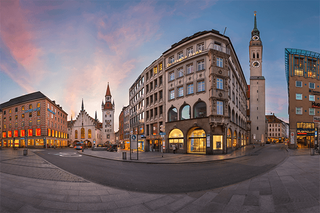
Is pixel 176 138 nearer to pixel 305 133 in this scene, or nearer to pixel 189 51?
pixel 189 51

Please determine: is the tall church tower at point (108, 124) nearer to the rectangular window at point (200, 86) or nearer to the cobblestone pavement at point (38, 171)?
the rectangular window at point (200, 86)

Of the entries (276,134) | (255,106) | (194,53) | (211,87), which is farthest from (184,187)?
(276,134)

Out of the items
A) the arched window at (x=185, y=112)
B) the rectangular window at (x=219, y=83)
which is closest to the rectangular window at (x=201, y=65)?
the rectangular window at (x=219, y=83)

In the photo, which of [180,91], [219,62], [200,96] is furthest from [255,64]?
[200,96]

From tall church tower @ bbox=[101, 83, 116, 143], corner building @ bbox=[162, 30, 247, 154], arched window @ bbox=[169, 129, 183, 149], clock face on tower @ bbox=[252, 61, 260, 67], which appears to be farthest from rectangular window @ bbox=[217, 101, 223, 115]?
tall church tower @ bbox=[101, 83, 116, 143]

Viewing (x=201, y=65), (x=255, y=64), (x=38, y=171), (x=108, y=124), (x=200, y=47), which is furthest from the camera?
(x=108, y=124)

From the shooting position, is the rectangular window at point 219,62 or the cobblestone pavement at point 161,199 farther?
the rectangular window at point 219,62

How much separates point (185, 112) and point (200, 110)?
3003 millimetres

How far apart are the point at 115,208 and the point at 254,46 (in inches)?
3925

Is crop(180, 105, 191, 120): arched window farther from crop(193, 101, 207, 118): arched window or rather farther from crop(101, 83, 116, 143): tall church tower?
crop(101, 83, 116, 143): tall church tower

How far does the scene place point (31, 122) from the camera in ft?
229

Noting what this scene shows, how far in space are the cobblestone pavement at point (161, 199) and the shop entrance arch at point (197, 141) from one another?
2059cm

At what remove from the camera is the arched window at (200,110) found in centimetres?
2913

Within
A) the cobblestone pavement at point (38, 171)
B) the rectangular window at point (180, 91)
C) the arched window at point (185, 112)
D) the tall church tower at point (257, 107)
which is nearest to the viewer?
the cobblestone pavement at point (38, 171)
